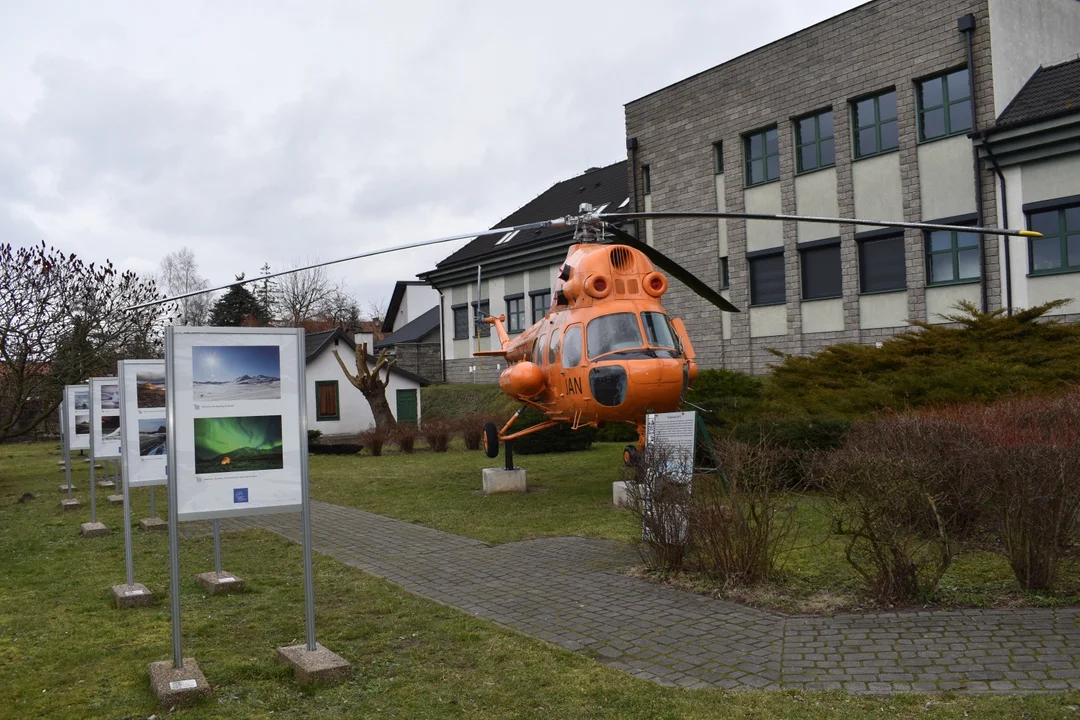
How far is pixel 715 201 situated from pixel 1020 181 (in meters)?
9.42

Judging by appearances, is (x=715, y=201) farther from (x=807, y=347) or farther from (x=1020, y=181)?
(x=1020, y=181)

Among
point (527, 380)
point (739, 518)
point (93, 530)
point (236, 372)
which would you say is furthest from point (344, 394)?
point (236, 372)

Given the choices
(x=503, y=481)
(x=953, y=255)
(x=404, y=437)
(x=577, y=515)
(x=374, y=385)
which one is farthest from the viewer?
(x=374, y=385)

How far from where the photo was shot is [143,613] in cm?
788

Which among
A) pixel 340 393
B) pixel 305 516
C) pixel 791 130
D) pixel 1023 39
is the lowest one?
pixel 305 516

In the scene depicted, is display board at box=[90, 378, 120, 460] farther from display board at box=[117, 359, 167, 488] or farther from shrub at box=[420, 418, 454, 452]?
shrub at box=[420, 418, 454, 452]

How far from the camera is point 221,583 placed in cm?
850

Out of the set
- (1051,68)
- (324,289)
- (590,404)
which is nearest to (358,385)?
(590,404)

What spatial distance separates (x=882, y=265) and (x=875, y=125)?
365 cm

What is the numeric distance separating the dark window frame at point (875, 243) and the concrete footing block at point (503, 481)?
40.8 ft

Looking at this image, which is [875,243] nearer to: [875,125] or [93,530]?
[875,125]

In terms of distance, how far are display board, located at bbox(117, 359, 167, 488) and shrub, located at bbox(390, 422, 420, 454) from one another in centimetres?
1660

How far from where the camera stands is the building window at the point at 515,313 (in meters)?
36.6

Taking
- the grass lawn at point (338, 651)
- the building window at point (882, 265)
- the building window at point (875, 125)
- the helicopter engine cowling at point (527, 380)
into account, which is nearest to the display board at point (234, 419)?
the grass lawn at point (338, 651)
